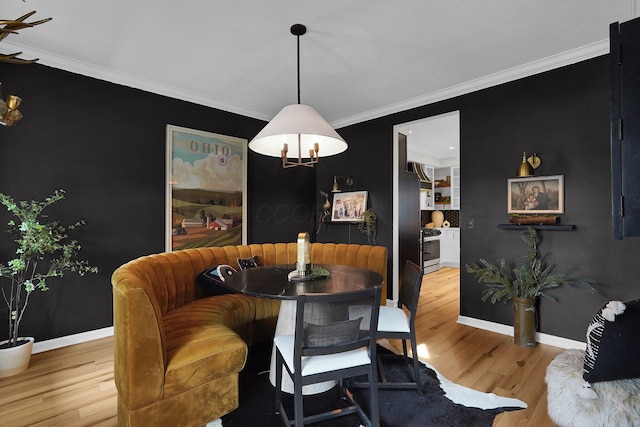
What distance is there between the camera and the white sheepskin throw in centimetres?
126

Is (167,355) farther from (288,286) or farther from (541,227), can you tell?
(541,227)

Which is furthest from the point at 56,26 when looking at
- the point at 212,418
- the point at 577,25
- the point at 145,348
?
the point at 577,25

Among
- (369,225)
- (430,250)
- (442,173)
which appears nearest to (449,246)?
(430,250)

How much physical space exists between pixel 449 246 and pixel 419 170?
198cm

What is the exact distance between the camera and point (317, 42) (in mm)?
2701

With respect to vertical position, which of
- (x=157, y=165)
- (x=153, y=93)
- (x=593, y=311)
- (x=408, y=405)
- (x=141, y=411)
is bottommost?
(x=408, y=405)

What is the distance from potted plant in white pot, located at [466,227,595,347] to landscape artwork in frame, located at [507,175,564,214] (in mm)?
242

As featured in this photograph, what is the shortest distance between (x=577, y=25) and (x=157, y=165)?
4.27 meters

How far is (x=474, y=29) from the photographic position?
2.51 m

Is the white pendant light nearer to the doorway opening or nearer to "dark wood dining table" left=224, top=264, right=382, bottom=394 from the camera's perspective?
"dark wood dining table" left=224, top=264, right=382, bottom=394

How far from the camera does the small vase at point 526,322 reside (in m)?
2.96

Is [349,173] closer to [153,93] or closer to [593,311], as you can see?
[153,93]

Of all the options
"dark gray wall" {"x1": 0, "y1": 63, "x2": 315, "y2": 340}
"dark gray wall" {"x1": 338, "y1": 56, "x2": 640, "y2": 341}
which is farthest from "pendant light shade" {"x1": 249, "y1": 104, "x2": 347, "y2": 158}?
"dark gray wall" {"x1": 338, "y1": 56, "x2": 640, "y2": 341}

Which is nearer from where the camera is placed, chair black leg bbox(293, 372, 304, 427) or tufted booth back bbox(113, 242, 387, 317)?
chair black leg bbox(293, 372, 304, 427)
